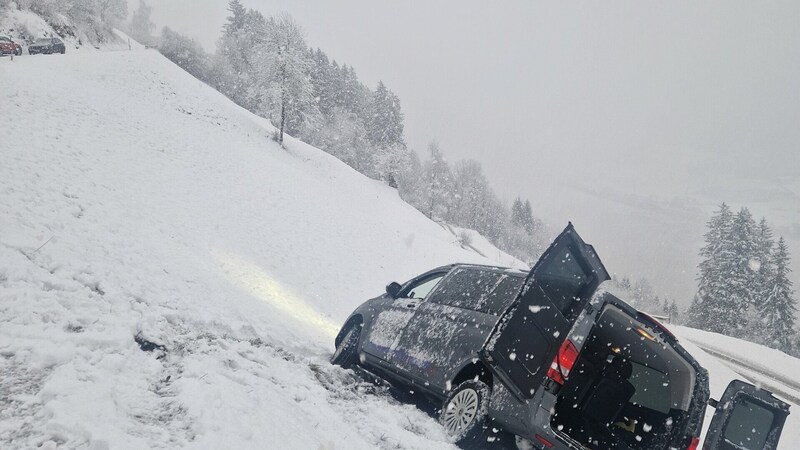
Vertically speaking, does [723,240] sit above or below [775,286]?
above

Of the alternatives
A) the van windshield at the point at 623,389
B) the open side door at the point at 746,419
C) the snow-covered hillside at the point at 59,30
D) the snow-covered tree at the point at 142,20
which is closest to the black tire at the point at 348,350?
the van windshield at the point at 623,389

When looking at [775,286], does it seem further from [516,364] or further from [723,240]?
[516,364]

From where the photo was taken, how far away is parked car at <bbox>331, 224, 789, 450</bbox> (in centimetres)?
413

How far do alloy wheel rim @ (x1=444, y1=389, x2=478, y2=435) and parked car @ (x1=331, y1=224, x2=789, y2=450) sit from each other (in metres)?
0.01

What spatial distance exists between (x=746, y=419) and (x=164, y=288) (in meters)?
7.79

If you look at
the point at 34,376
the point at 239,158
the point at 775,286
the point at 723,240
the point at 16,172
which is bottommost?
the point at 34,376

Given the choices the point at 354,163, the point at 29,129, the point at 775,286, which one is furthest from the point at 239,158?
the point at 775,286

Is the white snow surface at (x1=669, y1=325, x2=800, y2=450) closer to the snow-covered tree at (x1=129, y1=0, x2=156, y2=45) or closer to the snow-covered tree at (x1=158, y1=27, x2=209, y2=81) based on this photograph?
the snow-covered tree at (x1=158, y1=27, x2=209, y2=81)

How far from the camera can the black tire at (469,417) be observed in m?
4.39

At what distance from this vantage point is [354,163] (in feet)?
186

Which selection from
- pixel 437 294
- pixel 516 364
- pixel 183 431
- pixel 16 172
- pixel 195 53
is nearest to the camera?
pixel 183 431

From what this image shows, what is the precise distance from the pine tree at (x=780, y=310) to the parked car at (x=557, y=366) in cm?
3687

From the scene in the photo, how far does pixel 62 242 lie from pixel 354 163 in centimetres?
5093

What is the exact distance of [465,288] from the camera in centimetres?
558
